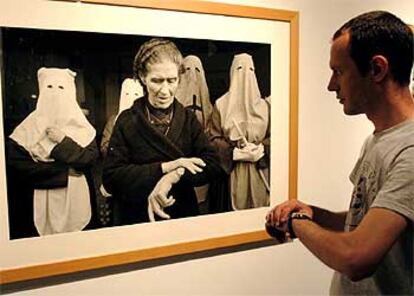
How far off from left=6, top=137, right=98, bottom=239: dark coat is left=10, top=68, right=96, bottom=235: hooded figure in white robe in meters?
0.01

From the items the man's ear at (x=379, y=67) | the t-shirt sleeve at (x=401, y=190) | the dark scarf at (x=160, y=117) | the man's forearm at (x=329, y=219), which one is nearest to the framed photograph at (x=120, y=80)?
the dark scarf at (x=160, y=117)

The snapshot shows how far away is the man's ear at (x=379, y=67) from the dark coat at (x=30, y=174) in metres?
0.87

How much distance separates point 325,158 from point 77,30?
3.84 ft

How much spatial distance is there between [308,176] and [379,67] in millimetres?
876

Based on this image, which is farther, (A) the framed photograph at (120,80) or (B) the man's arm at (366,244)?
(A) the framed photograph at (120,80)

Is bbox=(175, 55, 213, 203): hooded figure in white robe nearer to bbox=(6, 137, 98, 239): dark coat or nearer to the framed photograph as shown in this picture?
the framed photograph

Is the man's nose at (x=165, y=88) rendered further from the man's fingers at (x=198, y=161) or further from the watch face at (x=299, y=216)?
the watch face at (x=299, y=216)

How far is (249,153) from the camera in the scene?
5.69 feet

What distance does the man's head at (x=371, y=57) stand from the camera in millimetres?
1116

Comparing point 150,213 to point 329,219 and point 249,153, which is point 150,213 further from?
point 329,219

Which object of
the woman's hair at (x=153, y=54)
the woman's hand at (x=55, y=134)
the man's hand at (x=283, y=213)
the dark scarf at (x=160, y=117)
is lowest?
the man's hand at (x=283, y=213)

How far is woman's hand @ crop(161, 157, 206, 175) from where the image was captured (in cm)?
157

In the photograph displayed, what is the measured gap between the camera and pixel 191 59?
5.17 ft

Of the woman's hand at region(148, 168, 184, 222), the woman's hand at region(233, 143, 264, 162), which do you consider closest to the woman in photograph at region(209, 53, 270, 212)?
the woman's hand at region(233, 143, 264, 162)
